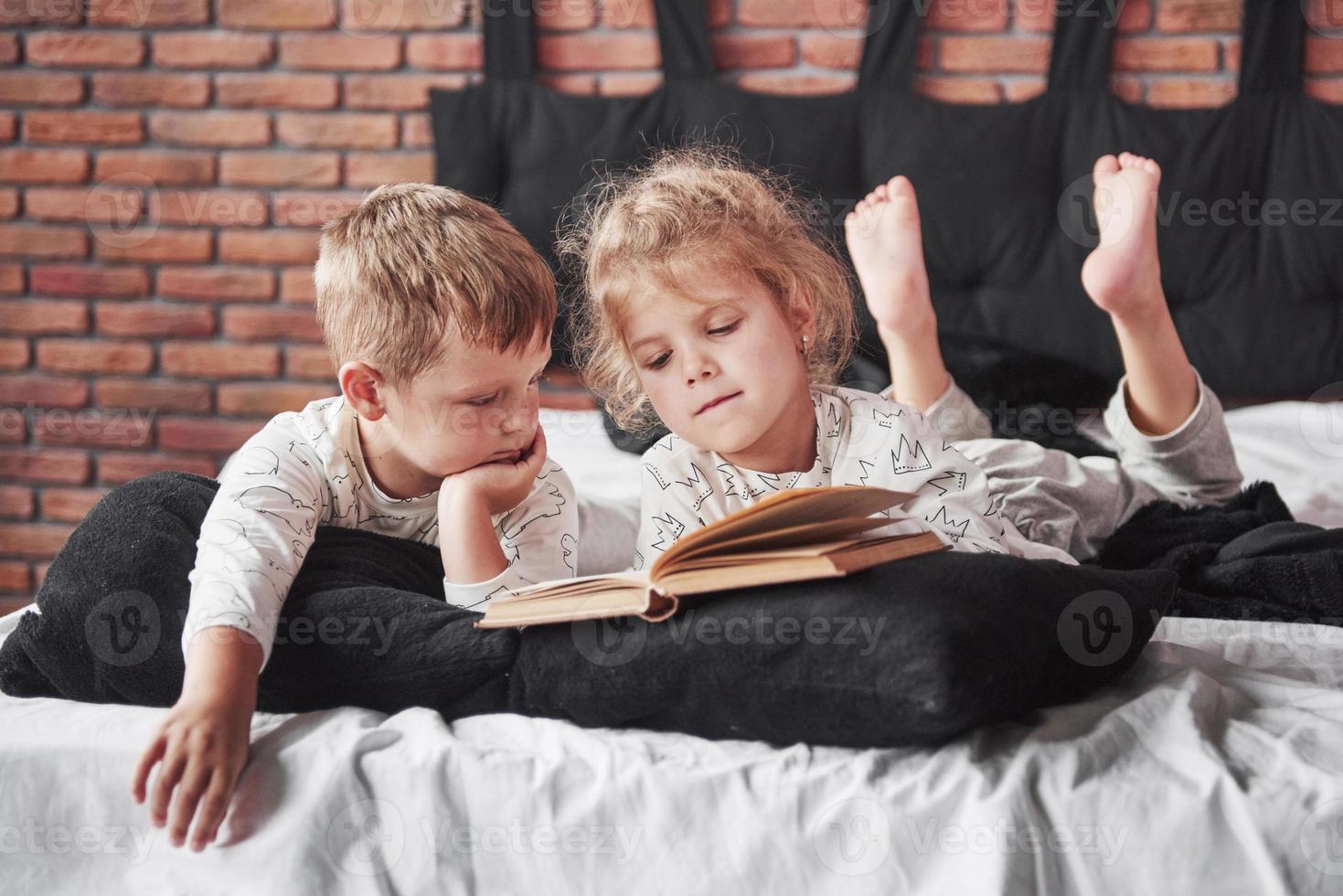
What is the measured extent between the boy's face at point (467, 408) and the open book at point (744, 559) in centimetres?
28

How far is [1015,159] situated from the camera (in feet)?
6.89

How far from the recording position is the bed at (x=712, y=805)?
0.72 meters

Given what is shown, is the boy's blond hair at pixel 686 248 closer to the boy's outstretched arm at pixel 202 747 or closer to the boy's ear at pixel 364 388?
the boy's ear at pixel 364 388

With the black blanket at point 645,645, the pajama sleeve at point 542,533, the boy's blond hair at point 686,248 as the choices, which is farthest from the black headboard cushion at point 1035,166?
the black blanket at point 645,645

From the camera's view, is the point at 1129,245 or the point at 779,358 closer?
the point at 779,358

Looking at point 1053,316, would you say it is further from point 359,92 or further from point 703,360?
point 359,92

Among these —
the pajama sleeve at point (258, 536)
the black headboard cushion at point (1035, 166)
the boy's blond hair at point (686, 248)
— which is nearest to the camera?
the pajama sleeve at point (258, 536)

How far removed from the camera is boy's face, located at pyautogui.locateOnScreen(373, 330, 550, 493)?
108 cm

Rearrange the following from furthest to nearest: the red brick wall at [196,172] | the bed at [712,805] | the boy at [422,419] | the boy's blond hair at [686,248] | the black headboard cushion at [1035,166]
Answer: the red brick wall at [196,172]
the black headboard cushion at [1035,166]
the boy's blond hair at [686,248]
the boy at [422,419]
the bed at [712,805]

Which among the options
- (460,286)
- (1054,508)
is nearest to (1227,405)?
(1054,508)

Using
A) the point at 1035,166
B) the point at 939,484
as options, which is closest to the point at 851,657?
the point at 939,484

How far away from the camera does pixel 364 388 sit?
3.65ft

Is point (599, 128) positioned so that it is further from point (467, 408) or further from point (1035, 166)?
point (467, 408)

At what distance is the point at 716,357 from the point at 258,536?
1.50ft
